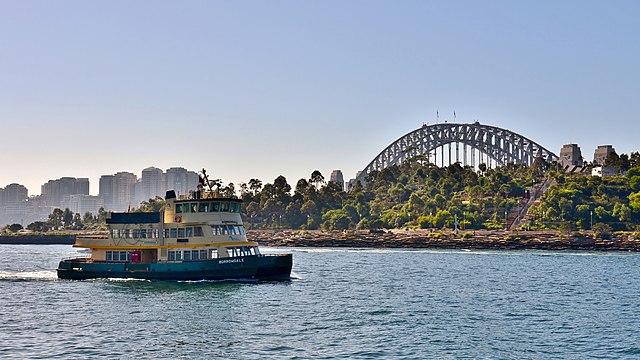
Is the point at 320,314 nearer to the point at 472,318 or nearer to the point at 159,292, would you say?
the point at 472,318

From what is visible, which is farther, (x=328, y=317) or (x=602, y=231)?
(x=602, y=231)

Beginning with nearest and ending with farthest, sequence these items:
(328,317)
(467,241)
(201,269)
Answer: (328,317) → (201,269) → (467,241)

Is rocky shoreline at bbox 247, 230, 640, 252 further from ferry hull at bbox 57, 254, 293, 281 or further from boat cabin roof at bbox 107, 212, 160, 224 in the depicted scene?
boat cabin roof at bbox 107, 212, 160, 224

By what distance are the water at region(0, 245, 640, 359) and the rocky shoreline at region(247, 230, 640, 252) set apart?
6925 cm

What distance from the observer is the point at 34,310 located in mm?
58250

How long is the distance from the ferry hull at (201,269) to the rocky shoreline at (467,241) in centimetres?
9077

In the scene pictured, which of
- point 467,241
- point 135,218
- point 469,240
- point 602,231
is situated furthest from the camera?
point 469,240

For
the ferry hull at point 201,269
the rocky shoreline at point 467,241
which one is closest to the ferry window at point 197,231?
the ferry hull at point 201,269

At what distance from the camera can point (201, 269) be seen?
74.7 m

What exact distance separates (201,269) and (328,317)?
22.6m

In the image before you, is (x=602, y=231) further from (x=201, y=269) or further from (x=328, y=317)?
(x=328, y=317)

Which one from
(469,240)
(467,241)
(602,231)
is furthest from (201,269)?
(602,231)

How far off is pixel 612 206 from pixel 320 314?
14297 centimetres

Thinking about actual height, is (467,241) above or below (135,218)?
below
